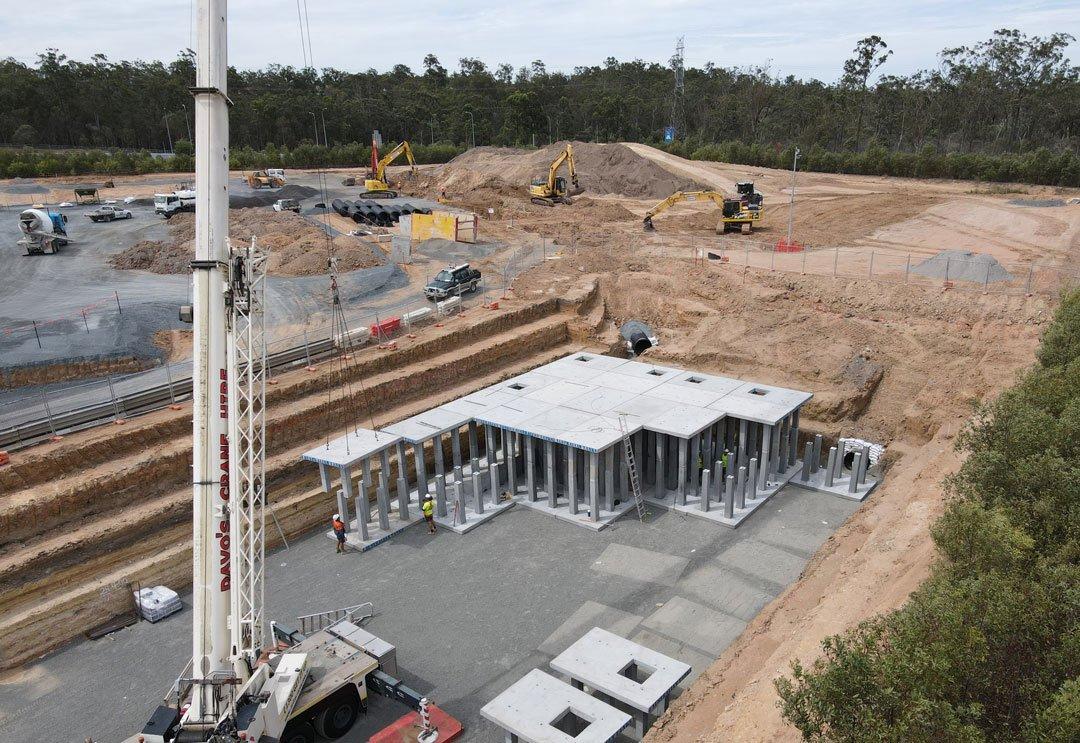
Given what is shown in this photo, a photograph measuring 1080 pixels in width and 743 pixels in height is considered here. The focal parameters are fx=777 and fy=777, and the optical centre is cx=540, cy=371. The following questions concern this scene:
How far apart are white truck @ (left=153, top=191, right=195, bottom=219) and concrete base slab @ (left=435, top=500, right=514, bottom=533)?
38.0 meters

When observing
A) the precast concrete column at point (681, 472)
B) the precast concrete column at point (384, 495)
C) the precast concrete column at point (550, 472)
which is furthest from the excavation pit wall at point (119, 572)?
the precast concrete column at point (681, 472)

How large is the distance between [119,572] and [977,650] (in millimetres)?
18424

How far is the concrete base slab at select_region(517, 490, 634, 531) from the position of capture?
2180cm

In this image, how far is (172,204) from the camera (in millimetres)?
51406

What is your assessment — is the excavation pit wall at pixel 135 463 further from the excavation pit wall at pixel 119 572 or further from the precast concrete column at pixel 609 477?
the precast concrete column at pixel 609 477

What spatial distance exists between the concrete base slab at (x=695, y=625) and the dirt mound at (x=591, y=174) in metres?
47.6

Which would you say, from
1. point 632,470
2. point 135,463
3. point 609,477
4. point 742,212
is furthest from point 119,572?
point 742,212

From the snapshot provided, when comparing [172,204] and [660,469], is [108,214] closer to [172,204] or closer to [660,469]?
[172,204]

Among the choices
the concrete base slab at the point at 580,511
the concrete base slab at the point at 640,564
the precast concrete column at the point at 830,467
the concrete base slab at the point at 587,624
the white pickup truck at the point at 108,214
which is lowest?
the concrete base slab at the point at 587,624

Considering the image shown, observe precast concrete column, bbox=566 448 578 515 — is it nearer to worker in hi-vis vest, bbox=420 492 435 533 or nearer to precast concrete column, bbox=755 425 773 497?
worker in hi-vis vest, bbox=420 492 435 533

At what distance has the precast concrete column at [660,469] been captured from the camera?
22.9 meters

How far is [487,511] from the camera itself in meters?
22.7

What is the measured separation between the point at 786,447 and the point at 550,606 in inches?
421

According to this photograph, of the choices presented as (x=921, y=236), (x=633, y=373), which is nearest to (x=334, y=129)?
(x=921, y=236)
